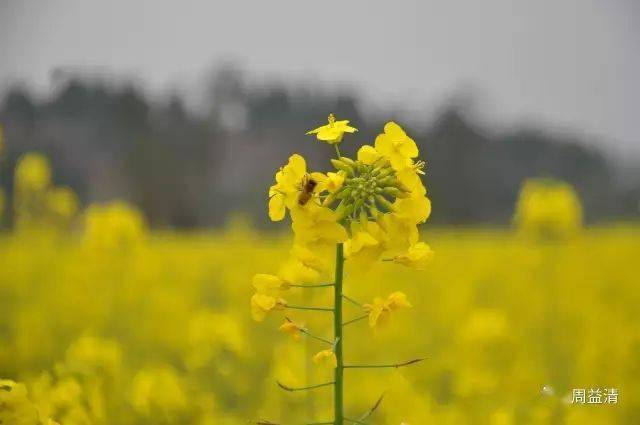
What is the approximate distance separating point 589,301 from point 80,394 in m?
3.20

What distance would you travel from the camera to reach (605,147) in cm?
373

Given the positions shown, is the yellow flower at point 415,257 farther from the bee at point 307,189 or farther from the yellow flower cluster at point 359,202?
the bee at point 307,189

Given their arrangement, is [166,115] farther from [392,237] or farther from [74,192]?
[392,237]

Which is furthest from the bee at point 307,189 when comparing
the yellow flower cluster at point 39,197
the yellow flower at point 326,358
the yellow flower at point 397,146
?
the yellow flower cluster at point 39,197

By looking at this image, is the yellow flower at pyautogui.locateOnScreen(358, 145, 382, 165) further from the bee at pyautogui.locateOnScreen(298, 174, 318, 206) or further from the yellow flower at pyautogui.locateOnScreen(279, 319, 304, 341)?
the yellow flower at pyautogui.locateOnScreen(279, 319, 304, 341)

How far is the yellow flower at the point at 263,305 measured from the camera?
1170 millimetres

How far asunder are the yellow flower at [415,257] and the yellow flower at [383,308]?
51mm

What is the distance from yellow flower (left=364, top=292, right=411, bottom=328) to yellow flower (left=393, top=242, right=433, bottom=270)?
5cm

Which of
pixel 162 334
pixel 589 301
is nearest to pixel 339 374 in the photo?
pixel 162 334

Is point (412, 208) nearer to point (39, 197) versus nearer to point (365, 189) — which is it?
point (365, 189)

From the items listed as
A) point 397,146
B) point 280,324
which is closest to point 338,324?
point 397,146

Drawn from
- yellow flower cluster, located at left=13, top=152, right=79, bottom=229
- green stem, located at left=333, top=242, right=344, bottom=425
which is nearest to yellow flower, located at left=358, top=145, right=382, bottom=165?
green stem, located at left=333, top=242, right=344, bottom=425

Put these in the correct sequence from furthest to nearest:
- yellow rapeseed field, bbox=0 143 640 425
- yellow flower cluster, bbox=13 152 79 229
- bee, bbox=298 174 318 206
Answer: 1. yellow flower cluster, bbox=13 152 79 229
2. yellow rapeseed field, bbox=0 143 640 425
3. bee, bbox=298 174 318 206

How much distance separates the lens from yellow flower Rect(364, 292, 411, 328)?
1137 millimetres
